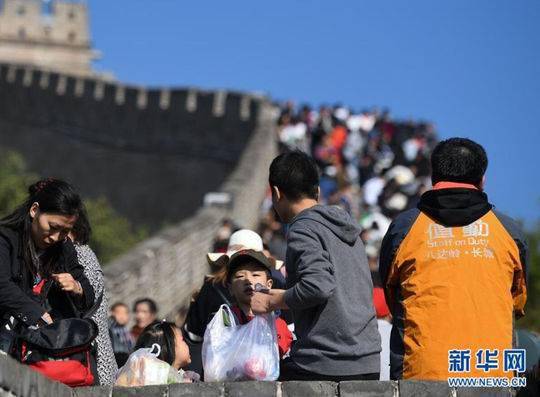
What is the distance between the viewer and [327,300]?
6.84 metres

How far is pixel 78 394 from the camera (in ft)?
21.9

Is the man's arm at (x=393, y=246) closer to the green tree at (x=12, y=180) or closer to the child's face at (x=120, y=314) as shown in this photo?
the child's face at (x=120, y=314)

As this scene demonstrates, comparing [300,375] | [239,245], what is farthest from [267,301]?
[239,245]

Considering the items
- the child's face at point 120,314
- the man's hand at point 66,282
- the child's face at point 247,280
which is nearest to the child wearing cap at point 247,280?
the child's face at point 247,280

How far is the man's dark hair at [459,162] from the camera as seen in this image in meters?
7.09

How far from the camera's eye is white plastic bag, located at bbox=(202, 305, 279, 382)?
6879mm

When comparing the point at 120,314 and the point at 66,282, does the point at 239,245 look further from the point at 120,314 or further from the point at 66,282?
the point at 120,314

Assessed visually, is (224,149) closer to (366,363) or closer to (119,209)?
(119,209)

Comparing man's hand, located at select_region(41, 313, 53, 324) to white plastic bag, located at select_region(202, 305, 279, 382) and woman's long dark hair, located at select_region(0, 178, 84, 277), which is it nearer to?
woman's long dark hair, located at select_region(0, 178, 84, 277)

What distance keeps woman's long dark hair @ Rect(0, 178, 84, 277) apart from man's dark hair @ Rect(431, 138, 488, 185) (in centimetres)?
146

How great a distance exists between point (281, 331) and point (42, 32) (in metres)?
60.7

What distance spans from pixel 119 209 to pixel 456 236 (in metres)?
33.7

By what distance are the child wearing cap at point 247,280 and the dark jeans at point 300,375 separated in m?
0.47

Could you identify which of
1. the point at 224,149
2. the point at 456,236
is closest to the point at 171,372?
the point at 456,236
